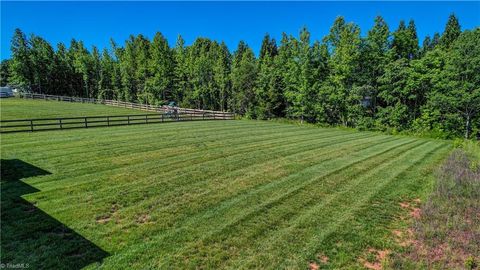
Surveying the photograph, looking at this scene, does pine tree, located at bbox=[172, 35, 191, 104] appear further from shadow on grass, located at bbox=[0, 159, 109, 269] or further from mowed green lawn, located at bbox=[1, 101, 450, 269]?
shadow on grass, located at bbox=[0, 159, 109, 269]

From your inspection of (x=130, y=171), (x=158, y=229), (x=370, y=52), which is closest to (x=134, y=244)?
(x=158, y=229)

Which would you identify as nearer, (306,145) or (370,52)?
(306,145)

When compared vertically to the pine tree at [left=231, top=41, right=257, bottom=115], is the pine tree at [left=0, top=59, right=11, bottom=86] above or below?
above

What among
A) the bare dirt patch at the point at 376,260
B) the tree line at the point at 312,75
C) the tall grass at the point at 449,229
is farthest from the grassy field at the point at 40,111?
the tall grass at the point at 449,229

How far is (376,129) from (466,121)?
753 cm

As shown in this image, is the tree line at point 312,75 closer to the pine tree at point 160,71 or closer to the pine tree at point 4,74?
the pine tree at point 160,71

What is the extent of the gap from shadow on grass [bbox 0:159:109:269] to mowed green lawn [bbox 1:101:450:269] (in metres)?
0.02

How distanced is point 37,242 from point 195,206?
3220 millimetres

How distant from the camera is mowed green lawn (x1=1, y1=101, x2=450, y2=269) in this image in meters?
4.77

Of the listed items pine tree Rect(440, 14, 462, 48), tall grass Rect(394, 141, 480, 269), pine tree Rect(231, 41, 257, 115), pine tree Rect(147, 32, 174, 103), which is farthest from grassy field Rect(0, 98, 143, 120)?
pine tree Rect(440, 14, 462, 48)

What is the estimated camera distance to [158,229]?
18.3 ft

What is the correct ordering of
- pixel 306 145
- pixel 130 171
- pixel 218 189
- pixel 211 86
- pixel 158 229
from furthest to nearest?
pixel 211 86 → pixel 306 145 → pixel 130 171 → pixel 218 189 → pixel 158 229

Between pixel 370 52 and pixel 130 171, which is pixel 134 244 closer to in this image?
pixel 130 171

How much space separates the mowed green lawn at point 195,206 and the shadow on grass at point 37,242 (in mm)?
19
